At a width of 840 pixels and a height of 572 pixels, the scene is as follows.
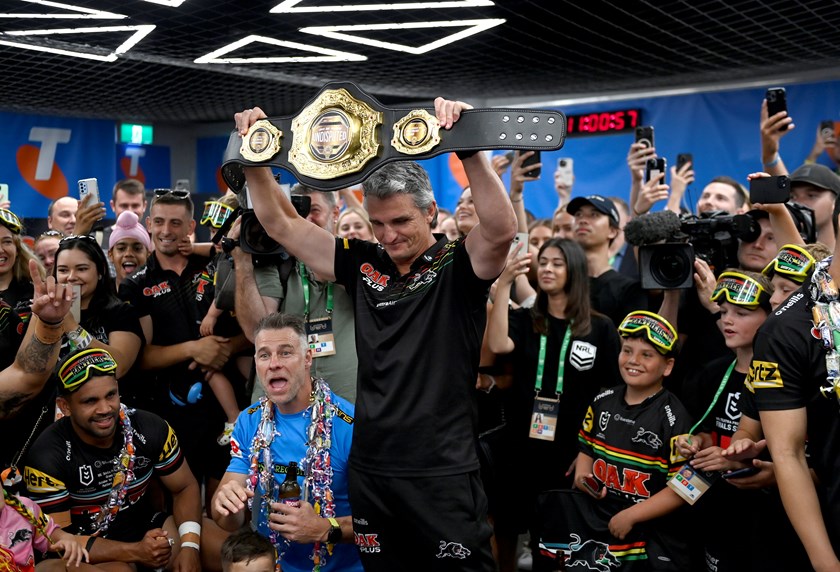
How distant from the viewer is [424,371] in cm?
229

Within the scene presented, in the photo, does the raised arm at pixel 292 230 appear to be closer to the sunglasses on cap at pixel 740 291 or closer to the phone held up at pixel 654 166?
the sunglasses on cap at pixel 740 291

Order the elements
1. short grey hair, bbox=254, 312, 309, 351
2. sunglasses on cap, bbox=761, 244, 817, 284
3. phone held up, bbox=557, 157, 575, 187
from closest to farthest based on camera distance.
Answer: sunglasses on cap, bbox=761, 244, 817, 284 → short grey hair, bbox=254, 312, 309, 351 → phone held up, bbox=557, 157, 575, 187

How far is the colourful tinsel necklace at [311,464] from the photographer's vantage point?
284 centimetres

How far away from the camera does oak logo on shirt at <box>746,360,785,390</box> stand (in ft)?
7.68

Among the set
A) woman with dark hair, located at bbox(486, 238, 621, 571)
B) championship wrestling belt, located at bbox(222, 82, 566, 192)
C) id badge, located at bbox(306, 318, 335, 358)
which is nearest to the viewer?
championship wrestling belt, located at bbox(222, 82, 566, 192)

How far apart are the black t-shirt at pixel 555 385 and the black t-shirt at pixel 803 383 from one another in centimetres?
136

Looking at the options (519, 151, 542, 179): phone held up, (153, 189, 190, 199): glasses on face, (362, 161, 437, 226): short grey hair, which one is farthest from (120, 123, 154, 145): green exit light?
(362, 161, 437, 226): short grey hair

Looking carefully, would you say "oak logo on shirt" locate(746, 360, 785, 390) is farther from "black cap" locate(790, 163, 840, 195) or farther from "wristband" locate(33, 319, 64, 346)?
"wristband" locate(33, 319, 64, 346)

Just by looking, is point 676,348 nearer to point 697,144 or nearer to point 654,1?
point 654,1

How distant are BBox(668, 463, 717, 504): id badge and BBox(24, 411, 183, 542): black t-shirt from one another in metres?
2.12

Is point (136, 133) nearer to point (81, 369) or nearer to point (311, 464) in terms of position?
point (81, 369)

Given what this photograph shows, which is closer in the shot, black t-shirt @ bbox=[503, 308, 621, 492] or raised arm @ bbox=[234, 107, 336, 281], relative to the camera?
raised arm @ bbox=[234, 107, 336, 281]

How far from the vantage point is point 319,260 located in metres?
2.55

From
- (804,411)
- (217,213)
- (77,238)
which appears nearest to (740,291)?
(804,411)
